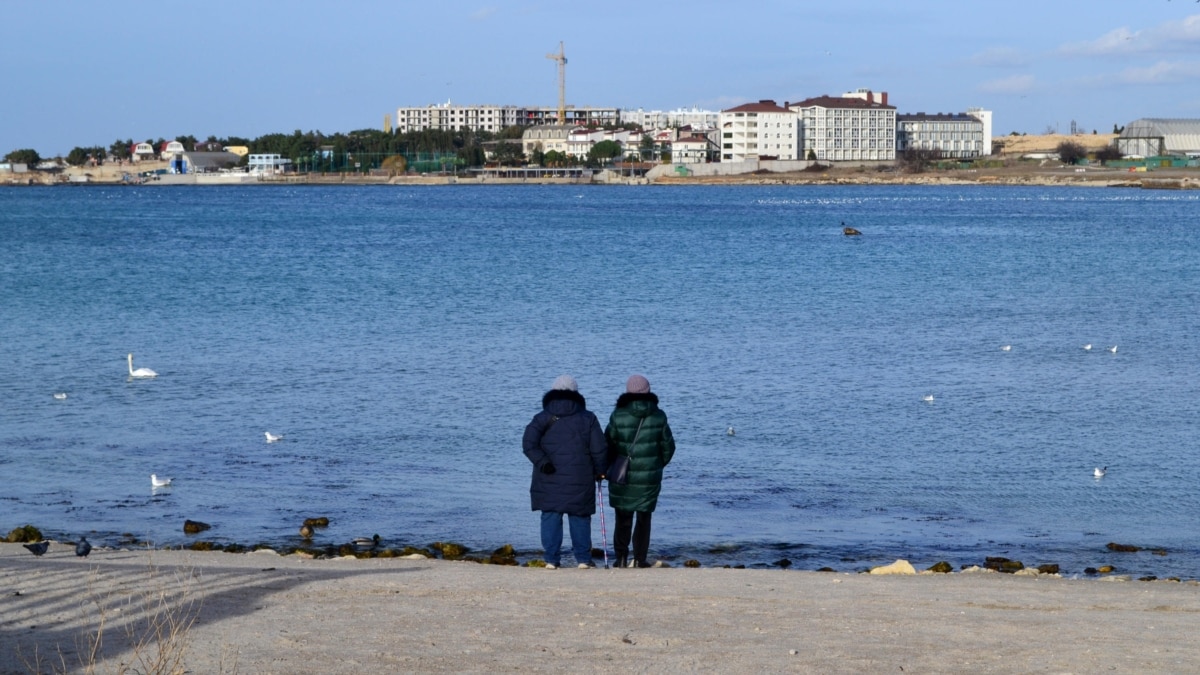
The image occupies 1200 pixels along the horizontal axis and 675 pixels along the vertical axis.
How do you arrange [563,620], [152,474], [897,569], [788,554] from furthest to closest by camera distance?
[152,474] → [788,554] → [897,569] → [563,620]

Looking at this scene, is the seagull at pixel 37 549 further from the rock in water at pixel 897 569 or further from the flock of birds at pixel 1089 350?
the flock of birds at pixel 1089 350

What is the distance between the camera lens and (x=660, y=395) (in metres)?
22.9

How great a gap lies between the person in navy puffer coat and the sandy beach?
547 mm

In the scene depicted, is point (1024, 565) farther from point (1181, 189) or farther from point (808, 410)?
point (1181, 189)

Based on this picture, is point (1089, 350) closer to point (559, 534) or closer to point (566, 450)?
point (559, 534)

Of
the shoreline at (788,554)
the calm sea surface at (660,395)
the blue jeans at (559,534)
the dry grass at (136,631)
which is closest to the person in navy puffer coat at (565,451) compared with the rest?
the blue jeans at (559,534)

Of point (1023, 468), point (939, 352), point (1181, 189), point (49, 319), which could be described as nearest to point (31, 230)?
point (49, 319)

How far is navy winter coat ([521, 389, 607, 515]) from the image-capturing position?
398 inches

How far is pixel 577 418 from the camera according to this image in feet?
33.3

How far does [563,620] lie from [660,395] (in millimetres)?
14419

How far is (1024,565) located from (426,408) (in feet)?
36.1

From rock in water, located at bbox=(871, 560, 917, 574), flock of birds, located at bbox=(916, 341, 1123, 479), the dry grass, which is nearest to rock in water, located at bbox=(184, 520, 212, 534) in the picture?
the dry grass

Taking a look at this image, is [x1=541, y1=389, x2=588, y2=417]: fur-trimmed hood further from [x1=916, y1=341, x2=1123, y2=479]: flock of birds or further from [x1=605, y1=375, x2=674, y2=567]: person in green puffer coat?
[x1=916, y1=341, x2=1123, y2=479]: flock of birds

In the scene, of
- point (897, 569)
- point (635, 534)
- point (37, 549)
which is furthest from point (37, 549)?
point (897, 569)
